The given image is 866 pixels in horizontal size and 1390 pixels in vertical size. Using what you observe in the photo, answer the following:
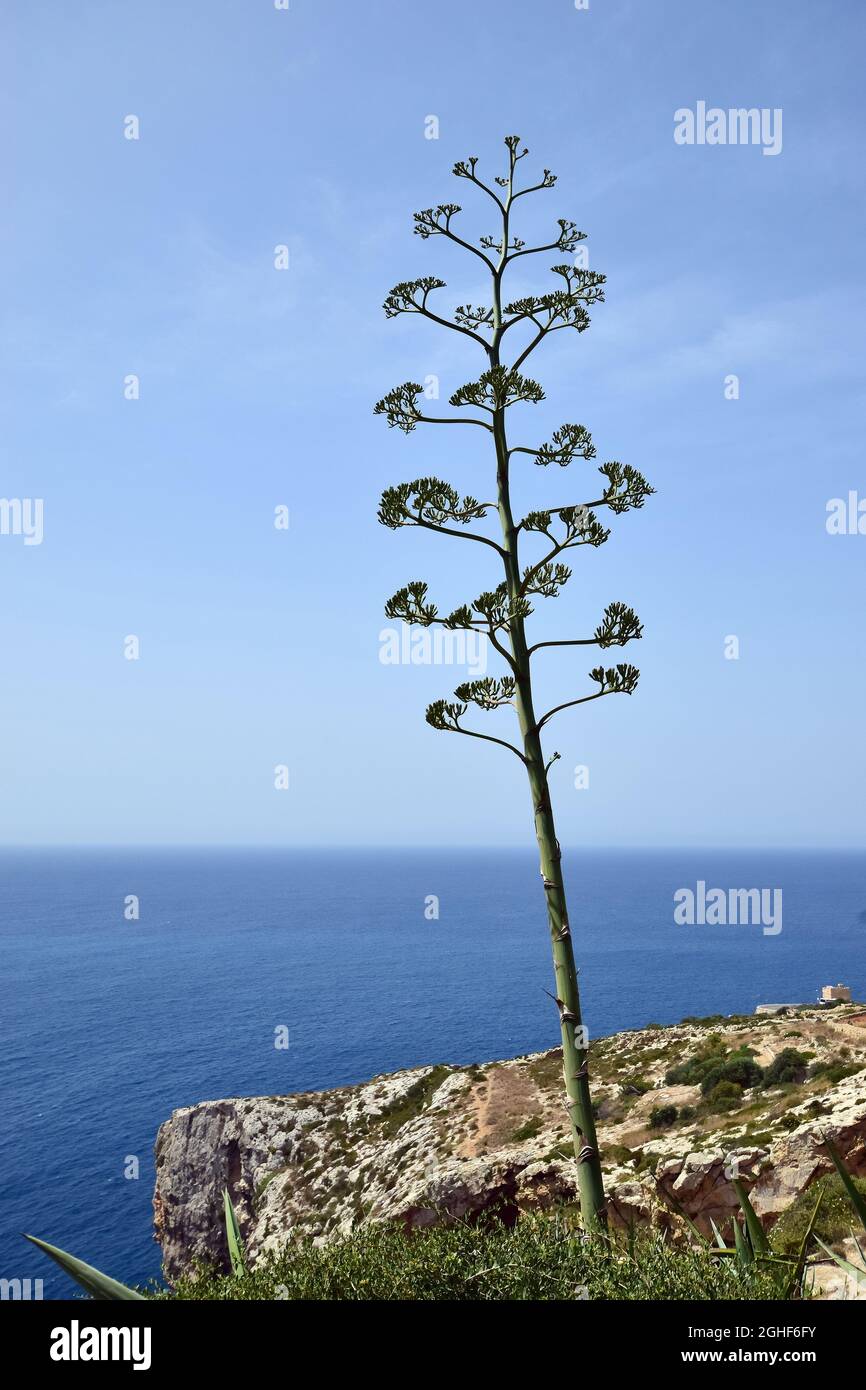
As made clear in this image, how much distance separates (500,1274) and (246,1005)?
102126mm

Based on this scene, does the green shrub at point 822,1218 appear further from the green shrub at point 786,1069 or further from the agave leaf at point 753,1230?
the green shrub at point 786,1069

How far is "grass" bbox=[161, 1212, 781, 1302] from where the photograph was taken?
5.07 m

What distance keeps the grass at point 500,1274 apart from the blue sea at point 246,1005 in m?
46.5

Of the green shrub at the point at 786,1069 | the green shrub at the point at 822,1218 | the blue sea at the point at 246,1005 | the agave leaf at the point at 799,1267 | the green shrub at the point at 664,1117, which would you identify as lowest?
the blue sea at the point at 246,1005

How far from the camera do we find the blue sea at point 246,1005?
5388 centimetres

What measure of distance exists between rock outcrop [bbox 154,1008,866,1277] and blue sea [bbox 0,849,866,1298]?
33.8ft

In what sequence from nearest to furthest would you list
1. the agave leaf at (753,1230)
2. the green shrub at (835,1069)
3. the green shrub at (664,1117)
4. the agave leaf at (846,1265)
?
1. the agave leaf at (846,1265)
2. the agave leaf at (753,1230)
3. the green shrub at (835,1069)
4. the green shrub at (664,1117)

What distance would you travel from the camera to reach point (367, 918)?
181m

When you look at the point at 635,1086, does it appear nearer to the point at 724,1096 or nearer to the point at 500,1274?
the point at 724,1096

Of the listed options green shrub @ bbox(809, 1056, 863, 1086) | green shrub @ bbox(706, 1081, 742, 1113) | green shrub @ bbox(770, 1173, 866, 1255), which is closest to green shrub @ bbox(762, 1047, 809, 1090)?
green shrub @ bbox(809, 1056, 863, 1086)

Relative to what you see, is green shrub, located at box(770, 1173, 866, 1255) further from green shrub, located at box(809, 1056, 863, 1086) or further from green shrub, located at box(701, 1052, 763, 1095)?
green shrub, located at box(701, 1052, 763, 1095)

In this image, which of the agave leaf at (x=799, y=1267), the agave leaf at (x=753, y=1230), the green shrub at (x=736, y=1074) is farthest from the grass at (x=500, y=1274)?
the green shrub at (x=736, y=1074)

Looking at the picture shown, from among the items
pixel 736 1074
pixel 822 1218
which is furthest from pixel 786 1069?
pixel 822 1218

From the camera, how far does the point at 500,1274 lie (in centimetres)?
524
